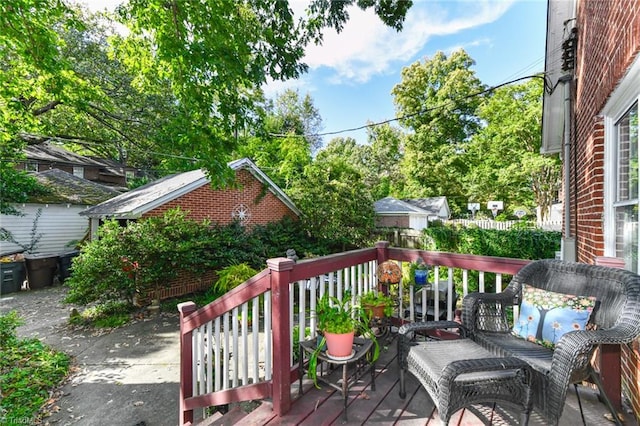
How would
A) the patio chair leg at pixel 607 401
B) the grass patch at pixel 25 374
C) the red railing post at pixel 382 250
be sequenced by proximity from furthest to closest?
the grass patch at pixel 25 374
the red railing post at pixel 382 250
the patio chair leg at pixel 607 401

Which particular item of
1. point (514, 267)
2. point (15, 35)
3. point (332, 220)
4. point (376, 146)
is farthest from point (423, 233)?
point (376, 146)

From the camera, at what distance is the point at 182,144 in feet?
13.9

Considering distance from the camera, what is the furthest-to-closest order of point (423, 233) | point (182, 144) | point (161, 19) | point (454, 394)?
1. point (423, 233)
2. point (182, 144)
3. point (161, 19)
4. point (454, 394)

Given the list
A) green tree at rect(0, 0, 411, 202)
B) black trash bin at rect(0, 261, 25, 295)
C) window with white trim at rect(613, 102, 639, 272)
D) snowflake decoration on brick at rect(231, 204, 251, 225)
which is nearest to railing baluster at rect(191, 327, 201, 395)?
green tree at rect(0, 0, 411, 202)

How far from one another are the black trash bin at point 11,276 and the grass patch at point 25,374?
14.4 feet

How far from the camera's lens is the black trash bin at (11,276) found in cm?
813

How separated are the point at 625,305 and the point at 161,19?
558 centimetres

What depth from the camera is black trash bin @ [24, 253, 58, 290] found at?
8781 millimetres

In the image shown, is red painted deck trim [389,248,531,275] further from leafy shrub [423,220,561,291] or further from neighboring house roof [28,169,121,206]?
neighboring house roof [28,169,121,206]

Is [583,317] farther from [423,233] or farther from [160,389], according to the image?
[423,233]

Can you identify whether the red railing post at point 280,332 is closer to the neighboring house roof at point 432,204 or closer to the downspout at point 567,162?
the downspout at point 567,162

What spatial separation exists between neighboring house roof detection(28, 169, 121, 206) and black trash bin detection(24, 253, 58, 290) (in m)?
2.35

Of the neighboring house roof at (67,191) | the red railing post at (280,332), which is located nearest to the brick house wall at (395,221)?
the neighboring house roof at (67,191)

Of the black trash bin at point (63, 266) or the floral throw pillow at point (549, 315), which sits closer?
the floral throw pillow at point (549, 315)
